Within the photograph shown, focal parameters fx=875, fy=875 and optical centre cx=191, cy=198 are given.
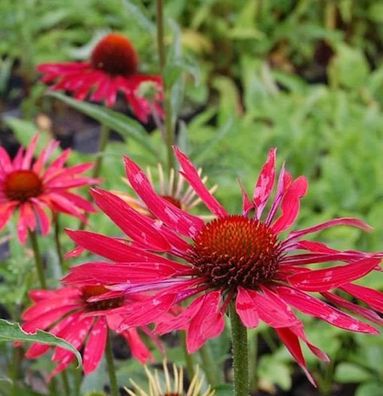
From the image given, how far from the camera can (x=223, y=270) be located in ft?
1.82

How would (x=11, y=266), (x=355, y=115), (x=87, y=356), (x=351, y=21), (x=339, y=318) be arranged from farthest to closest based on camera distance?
1. (x=351, y=21)
2. (x=355, y=115)
3. (x=11, y=266)
4. (x=87, y=356)
5. (x=339, y=318)

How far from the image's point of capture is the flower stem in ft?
1.71

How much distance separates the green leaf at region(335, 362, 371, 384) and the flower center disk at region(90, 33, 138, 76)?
1.87 ft

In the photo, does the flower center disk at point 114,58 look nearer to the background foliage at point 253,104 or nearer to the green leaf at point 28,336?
the background foliage at point 253,104

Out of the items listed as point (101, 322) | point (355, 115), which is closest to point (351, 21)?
point (355, 115)

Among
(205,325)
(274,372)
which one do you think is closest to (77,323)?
(205,325)

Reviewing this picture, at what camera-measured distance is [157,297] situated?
0.50m

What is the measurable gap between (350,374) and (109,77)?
23.6 inches

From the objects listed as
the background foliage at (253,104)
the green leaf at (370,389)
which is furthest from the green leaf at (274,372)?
the green leaf at (370,389)

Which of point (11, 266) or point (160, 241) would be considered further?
point (11, 266)

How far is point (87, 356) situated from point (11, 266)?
0.79 ft

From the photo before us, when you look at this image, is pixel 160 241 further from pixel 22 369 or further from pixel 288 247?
pixel 22 369

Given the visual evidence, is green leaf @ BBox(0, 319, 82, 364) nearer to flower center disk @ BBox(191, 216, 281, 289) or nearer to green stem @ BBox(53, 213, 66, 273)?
flower center disk @ BBox(191, 216, 281, 289)

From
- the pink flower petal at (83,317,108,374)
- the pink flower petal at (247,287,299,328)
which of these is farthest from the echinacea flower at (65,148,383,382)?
the pink flower petal at (83,317,108,374)
